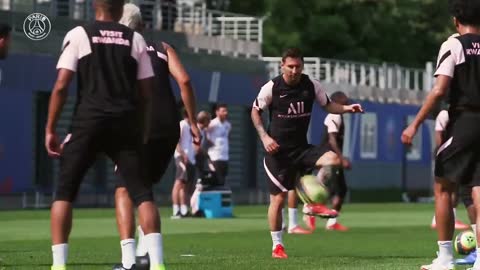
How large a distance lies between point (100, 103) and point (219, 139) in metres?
20.4

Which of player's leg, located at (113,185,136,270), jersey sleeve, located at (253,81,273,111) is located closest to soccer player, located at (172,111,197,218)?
jersey sleeve, located at (253,81,273,111)

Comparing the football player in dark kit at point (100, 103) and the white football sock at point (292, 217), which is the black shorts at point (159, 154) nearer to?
the football player in dark kit at point (100, 103)

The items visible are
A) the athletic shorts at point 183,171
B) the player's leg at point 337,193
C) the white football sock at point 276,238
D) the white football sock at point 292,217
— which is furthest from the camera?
the athletic shorts at point 183,171

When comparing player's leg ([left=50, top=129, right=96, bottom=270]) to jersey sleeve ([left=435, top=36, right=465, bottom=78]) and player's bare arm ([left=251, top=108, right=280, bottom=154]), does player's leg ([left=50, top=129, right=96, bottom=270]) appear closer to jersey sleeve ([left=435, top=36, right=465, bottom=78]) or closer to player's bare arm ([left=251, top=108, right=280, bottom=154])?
jersey sleeve ([left=435, top=36, right=465, bottom=78])

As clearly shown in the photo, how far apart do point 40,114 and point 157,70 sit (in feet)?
74.8

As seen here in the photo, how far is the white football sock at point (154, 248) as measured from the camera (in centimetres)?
1151

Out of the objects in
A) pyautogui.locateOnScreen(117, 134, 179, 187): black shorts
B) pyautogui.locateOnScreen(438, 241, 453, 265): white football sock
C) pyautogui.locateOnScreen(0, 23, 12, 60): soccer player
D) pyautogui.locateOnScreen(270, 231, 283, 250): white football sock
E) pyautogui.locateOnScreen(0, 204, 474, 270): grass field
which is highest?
pyautogui.locateOnScreen(0, 23, 12, 60): soccer player

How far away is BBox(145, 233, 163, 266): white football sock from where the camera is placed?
11.5 m

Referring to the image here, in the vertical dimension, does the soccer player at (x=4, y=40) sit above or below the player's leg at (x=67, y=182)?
above

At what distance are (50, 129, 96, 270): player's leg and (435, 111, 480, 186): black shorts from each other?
3061 mm

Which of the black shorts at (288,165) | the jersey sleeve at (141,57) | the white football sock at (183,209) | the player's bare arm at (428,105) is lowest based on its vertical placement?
the white football sock at (183,209)

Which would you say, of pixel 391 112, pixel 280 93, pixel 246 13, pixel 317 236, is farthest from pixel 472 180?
pixel 246 13

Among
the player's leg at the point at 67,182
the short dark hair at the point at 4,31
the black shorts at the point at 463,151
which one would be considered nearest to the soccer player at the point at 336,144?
the short dark hair at the point at 4,31

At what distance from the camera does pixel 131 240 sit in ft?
39.2
